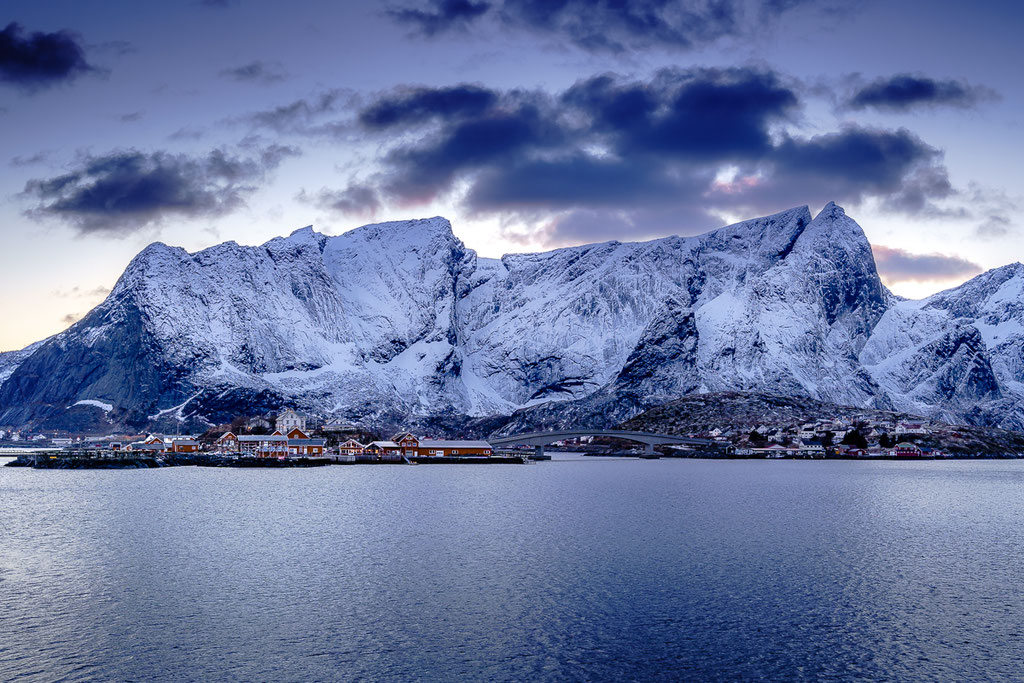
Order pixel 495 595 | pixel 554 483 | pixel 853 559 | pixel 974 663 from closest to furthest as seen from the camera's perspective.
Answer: pixel 974 663
pixel 495 595
pixel 853 559
pixel 554 483

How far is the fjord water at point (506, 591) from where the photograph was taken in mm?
34812

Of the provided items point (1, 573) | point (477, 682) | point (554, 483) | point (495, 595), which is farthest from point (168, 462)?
point (477, 682)

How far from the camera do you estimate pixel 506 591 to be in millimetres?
47750

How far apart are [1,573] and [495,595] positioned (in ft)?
94.8

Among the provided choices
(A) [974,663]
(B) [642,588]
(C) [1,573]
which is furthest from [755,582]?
(C) [1,573]

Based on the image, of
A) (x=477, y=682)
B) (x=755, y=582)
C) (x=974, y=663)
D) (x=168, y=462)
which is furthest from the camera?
(x=168, y=462)

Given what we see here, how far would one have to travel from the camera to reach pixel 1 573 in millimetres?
51000

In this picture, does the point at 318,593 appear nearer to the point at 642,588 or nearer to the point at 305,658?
the point at 305,658

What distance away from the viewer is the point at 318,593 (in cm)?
4712

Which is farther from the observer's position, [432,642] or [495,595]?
[495,595]

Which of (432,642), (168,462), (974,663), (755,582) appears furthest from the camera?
(168,462)

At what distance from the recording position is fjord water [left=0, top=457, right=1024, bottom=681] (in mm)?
34812

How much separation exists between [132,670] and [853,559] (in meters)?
45.1

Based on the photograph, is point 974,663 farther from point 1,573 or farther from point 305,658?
point 1,573
